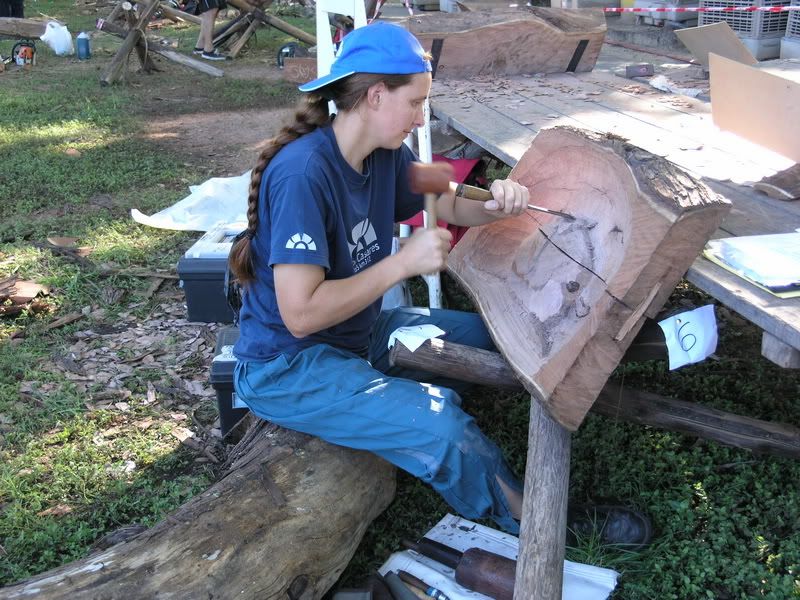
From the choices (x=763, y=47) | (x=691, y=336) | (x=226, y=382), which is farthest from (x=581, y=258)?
(x=763, y=47)

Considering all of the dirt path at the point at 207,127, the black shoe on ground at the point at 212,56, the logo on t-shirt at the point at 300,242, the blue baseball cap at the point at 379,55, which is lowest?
the dirt path at the point at 207,127

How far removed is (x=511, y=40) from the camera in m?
4.31

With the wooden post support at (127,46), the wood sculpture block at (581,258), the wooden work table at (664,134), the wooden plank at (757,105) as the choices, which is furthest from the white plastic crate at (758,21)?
the wooden post support at (127,46)

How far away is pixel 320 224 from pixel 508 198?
0.64 meters

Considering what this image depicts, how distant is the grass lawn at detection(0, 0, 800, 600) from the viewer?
7.99 feet

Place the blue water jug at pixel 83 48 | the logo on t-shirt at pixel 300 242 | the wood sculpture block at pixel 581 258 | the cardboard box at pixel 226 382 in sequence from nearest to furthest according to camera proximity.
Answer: the wood sculpture block at pixel 581 258 < the logo on t-shirt at pixel 300 242 < the cardboard box at pixel 226 382 < the blue water jug at pixel 83 48

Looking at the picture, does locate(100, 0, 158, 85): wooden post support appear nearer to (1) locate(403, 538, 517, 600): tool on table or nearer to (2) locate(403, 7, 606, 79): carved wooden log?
(2) locate(403, 7, 606, 79): carved wooden log

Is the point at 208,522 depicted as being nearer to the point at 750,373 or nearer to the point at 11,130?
the point at 750,373

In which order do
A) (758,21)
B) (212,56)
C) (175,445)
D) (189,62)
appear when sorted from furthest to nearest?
(212,56) < (189,62) < (758,21) < (175,445)

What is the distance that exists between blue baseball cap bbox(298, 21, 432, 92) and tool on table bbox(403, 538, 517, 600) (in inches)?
53.2

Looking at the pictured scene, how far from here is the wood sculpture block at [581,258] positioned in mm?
1969

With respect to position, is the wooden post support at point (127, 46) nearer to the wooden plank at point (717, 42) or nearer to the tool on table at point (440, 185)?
the wooden plank at point (717, 42)

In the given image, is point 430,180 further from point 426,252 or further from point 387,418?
point 387,418

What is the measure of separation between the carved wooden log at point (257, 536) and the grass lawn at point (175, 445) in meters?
0.30
